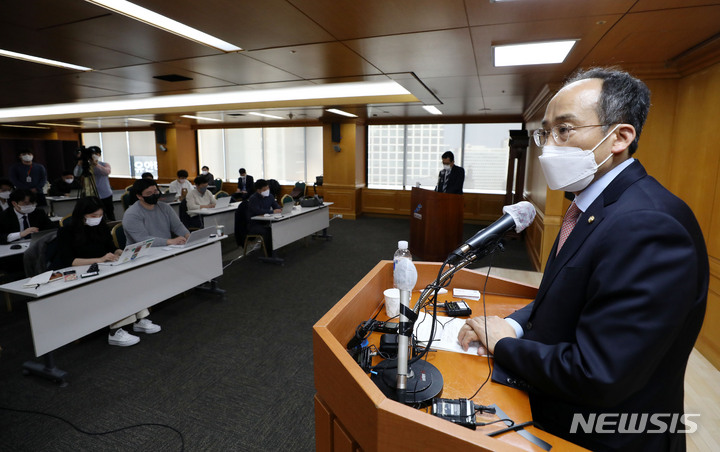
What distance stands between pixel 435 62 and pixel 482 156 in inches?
243

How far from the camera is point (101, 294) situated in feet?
10.00

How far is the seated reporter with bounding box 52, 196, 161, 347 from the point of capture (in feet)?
10.8


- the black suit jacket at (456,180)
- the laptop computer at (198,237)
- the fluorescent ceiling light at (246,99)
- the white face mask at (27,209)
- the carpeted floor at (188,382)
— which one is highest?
the fluorescent ceiling light at (246,99)

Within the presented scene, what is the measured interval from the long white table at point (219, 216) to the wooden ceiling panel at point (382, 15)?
14.5 feet

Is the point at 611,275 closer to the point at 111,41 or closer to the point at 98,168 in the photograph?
the point at 111,41

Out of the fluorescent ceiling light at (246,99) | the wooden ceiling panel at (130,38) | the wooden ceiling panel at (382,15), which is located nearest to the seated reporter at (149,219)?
the wooden ceiling panel at (130,38)

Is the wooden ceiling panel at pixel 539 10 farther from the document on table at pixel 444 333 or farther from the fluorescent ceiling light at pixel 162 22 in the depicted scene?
the fluorescent ceiling light at pixel 162 22

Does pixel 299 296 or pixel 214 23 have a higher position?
pixel 214 23

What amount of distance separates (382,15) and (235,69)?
231 centimetres

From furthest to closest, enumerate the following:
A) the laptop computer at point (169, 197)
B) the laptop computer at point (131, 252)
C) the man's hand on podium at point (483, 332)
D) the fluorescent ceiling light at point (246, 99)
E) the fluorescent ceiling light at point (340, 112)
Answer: the fluorescent ceiling light at point (340, 112), the laptop computer at point (169, 197), the fluorescent ceiling light at point (246, 99), the laptop computer at point (131, 252), the man's hand on podium at point (483, 332)

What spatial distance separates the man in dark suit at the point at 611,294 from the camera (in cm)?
75

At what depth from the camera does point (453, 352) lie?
130cm

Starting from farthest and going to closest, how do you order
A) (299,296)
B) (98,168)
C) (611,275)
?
(98,168) → (299,296) → (611,275)

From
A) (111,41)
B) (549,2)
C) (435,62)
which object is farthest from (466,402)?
(111,41)
